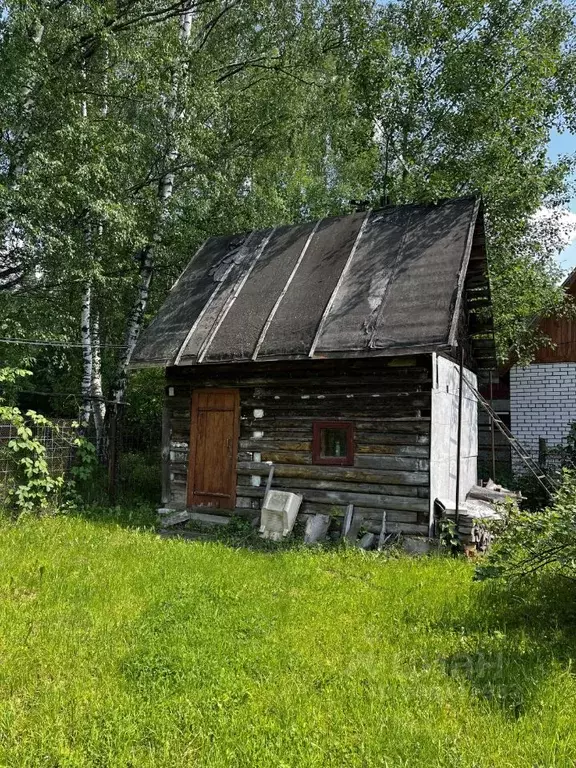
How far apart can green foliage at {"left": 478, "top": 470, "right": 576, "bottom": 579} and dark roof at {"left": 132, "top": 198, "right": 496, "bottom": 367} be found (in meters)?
2.80

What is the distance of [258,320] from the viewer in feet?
31.0

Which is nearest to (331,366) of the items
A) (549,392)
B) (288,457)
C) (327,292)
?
(327,292)

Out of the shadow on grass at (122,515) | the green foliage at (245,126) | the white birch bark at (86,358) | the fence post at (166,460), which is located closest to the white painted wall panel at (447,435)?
the green foliage at (245,126)

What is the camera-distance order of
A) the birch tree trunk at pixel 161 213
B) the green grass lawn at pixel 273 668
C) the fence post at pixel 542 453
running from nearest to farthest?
the green grass lawn at pixel 273 668 → the birch tree trunk at pixel 161 213 → the fence post at pixel 542 453

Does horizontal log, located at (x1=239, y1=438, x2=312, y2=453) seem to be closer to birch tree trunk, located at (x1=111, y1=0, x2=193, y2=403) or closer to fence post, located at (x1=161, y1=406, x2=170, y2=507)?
fence post, located at (x1=161, y1=406, x2=170, y2=507)

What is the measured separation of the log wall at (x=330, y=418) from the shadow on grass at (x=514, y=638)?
234cm

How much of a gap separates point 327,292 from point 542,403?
7.85 metres

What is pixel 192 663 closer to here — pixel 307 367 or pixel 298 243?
pixel 307 367

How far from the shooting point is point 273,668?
410cm

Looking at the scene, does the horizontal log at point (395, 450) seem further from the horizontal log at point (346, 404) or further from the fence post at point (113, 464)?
the fence post at point (113, 464)

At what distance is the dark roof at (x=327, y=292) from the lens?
26.5 ft

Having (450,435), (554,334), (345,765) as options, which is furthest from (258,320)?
(554,334)

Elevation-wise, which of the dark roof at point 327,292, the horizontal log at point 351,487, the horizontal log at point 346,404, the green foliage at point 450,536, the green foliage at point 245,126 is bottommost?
the green foliage at point 450,536

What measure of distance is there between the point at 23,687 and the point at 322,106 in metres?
16.0
